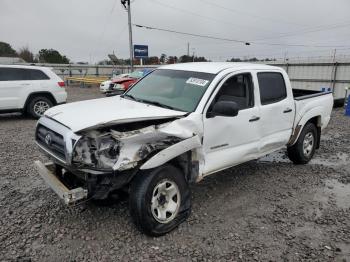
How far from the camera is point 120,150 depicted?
10.1ft

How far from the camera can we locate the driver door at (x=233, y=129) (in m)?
3.94

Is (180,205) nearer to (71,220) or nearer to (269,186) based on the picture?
(71,220)

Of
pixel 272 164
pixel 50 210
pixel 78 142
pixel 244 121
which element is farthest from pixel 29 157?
pixel 272 164

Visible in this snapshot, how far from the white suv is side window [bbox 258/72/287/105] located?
25.6 feet

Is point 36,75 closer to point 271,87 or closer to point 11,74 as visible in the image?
point 11,74

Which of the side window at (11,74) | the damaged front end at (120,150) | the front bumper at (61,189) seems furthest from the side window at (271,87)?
the side window at (11,74)

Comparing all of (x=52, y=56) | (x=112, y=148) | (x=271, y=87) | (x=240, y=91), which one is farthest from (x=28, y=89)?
(x=52, y=56)

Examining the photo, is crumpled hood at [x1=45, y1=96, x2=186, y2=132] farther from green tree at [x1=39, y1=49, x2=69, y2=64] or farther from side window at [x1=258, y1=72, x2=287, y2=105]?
green tree at [x1=39, y1=49, x2=69, y2=64]

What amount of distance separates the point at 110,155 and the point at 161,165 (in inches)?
22.7

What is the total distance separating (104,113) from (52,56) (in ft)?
200

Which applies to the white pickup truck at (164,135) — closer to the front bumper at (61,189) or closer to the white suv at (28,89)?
the front bumper at (61,189)

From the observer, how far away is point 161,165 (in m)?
3.40

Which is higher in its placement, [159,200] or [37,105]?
[37,105]

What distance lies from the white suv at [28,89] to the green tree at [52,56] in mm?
50303
